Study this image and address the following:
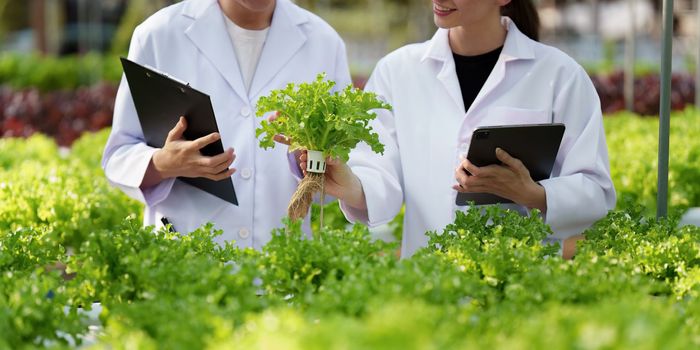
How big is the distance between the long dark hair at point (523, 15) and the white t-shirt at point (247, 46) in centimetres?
83

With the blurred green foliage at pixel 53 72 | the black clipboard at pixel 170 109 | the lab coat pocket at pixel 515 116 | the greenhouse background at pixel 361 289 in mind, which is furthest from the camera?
the blurred green foliage at pixel 53 72

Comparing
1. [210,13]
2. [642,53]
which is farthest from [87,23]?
[210,13]

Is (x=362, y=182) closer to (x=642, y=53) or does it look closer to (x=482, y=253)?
(x=482, y=253)

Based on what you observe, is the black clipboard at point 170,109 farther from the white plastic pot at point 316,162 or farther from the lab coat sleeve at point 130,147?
the white plastic pot at point 316,162

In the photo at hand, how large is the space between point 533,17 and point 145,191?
1440mm

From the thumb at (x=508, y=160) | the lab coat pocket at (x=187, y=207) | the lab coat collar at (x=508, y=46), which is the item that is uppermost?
the lab coat collar at (x=508, y=46)

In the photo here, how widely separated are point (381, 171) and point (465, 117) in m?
0.33

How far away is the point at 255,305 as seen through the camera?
85.4 inches

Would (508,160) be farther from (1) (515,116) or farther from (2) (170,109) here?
(2) (170,109)

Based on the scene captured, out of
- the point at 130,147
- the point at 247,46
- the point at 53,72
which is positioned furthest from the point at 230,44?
the point at 53,72

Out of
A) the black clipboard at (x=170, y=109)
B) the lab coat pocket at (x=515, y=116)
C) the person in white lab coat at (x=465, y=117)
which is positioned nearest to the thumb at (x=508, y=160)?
the person in white lab coat at (x=465, y=117)

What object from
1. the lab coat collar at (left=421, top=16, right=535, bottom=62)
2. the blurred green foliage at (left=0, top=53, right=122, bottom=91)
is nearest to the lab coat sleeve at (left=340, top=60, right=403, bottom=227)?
the lab coat collar at (left=421, top=16, right=535, bottom=62)

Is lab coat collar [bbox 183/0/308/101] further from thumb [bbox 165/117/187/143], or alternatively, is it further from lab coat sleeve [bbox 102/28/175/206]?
thumb [bbox 165/117/187/143]

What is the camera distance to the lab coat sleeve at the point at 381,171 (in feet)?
10.5
